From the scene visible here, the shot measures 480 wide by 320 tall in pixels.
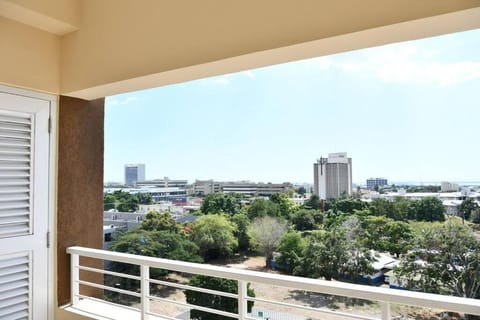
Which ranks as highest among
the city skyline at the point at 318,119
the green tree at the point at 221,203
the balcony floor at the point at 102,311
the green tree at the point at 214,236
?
the city skyline at the point at 318,119

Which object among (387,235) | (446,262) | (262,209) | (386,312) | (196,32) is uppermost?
(196,32)

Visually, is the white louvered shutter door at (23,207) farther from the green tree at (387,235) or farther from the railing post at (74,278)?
the green tree at (387,235)

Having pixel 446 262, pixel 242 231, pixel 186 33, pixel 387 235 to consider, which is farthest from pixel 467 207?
pixel 186 33

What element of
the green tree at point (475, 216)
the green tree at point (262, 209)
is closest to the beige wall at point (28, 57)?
the green tree at point (262, 209)

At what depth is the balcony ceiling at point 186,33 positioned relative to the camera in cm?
152

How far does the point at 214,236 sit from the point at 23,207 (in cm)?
140

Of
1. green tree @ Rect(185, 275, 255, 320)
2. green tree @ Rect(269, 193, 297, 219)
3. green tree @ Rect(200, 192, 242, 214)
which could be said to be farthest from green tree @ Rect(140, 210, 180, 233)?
green tree @ Rect(269, 193, 297, 219)

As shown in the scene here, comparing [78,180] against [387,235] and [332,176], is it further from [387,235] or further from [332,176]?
[387,235]

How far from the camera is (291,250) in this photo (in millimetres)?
2562

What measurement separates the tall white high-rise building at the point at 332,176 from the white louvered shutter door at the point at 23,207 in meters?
1.99

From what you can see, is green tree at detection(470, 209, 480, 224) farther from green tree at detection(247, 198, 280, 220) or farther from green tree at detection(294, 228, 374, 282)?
green tree at detection(247, 198, 280, 220)

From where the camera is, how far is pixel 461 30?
5.07 ft

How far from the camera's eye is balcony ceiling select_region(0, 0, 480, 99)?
1.52m

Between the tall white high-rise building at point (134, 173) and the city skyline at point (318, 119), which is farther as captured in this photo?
the tall white high-rise building at point (134, 173)
